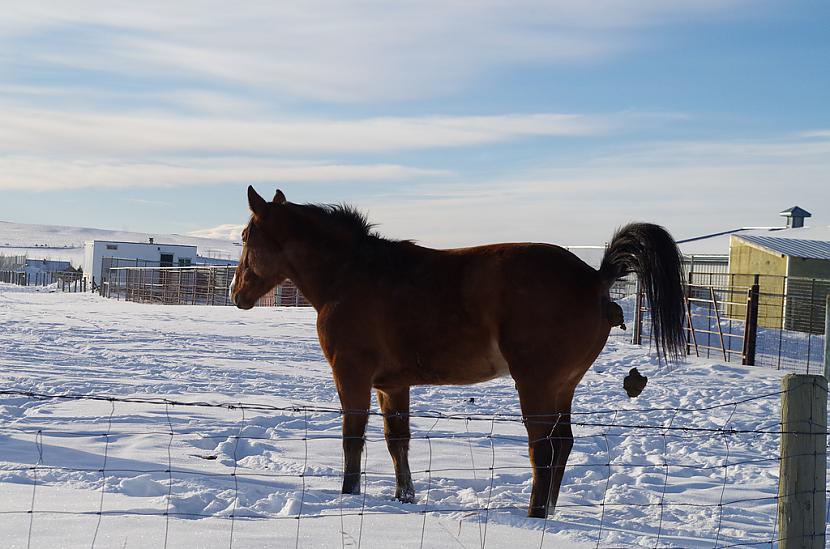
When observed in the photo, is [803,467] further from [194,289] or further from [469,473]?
[194,289]

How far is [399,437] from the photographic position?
5465 mm

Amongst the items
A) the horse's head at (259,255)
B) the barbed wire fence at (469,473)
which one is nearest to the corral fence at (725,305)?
the barbed wire fence at (469,473)

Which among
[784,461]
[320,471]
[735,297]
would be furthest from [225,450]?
[735,297]

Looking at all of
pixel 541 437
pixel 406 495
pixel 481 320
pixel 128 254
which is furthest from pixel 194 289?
pixel 541 437

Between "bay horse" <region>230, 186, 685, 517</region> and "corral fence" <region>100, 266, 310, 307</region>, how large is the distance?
27216 millimetres

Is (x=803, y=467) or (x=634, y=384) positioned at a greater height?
(x=634, y=384)

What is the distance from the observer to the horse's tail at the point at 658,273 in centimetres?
498

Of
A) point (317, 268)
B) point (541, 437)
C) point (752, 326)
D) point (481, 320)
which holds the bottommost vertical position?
point (541, 437)

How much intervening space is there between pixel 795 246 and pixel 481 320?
82.7 ft

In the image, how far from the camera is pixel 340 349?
532cm

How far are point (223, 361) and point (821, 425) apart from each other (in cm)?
1067

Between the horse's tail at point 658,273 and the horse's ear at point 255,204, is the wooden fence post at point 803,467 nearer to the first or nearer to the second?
the horse's tail at point 658,273

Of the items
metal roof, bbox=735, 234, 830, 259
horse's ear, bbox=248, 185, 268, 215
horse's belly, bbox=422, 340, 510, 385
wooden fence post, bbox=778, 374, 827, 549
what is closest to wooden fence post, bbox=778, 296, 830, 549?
wooden fence post, bbox=778, 374, 827, 549

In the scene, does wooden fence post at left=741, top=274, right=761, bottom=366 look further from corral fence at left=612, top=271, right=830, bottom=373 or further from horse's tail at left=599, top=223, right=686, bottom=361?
horse's tail at left=599, top=223, right=686, bottom=361
